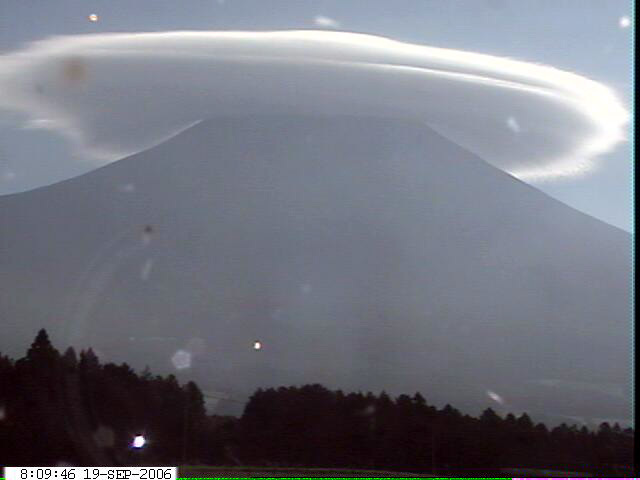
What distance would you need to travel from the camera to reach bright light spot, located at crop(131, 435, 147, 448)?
5.05m

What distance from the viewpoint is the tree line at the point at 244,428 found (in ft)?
15.9

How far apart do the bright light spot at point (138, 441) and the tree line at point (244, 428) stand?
0.09 feet

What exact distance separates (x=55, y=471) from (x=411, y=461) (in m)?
2.19

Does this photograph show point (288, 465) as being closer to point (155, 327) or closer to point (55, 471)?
point (155, 327)

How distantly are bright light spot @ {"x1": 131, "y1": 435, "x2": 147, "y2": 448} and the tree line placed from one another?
3 cm

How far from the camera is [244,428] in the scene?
5.12 meters

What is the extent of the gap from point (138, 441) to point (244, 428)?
61 cm
